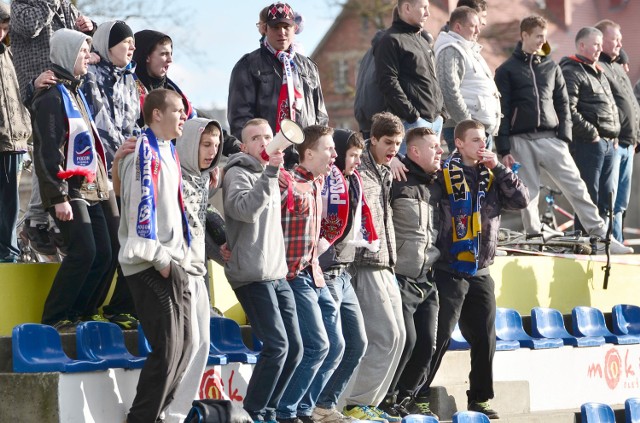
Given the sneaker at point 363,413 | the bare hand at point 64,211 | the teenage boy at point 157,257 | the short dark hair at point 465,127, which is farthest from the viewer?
the short dark hair at point 465,127

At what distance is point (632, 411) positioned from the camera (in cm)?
966

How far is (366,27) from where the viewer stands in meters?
50.7

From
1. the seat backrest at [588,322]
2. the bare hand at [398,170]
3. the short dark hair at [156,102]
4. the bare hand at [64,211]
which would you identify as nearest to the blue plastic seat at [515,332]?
the seat backrest at [588,322]

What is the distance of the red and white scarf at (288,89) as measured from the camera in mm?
9109

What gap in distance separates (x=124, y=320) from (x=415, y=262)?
1.92 metres

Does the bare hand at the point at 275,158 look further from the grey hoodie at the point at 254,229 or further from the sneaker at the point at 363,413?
the sneaker at the point at 363,413

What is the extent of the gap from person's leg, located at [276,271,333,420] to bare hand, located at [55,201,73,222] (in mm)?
1354

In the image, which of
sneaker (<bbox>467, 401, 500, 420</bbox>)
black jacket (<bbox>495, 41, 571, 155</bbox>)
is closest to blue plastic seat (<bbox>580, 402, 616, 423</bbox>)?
sneaker (<bbox>467, 401, 500, 420</bbox>)

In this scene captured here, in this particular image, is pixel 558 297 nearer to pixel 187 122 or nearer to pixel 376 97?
pixel 376 97

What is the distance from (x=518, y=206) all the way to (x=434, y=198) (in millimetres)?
640

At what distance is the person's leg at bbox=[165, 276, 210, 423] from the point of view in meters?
7.18

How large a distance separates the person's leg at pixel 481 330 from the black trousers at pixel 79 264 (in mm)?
2586

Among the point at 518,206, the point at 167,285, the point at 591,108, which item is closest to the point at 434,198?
the point at 518,206

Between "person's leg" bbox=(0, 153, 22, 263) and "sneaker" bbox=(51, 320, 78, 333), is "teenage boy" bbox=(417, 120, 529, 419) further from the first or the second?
"person's leg" bbox=(0, 153, 22, 263)
